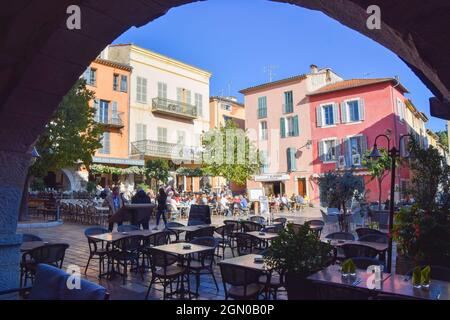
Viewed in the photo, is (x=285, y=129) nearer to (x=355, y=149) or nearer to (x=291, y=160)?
(x=291, y=160)

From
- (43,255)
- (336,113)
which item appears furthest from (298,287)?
(336,113)

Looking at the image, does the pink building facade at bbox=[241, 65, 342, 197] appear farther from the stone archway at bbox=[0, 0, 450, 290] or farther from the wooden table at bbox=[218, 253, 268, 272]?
the stone archway at bbox=[0, 0, 450, 290]

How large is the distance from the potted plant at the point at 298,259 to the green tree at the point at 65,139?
1219cm

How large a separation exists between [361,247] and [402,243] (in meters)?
0.86

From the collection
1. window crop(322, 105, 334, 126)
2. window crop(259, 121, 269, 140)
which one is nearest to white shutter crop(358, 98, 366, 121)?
window crop(322, 105, 334, 126)

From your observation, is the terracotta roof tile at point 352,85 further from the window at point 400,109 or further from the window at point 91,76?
A: the window at point 91,76

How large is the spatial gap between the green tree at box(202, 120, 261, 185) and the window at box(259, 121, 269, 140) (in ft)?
20.5

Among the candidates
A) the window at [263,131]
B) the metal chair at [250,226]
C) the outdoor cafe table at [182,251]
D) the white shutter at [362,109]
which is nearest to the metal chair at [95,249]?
the outdoor cafe table at [182,251]

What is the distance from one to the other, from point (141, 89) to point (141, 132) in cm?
339

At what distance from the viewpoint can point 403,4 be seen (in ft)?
5.98

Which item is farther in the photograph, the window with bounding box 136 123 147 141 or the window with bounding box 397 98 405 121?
the window with bounding box 136 123 147 141

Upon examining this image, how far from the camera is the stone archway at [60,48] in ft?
6.48

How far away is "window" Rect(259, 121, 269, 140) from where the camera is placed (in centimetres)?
3048
